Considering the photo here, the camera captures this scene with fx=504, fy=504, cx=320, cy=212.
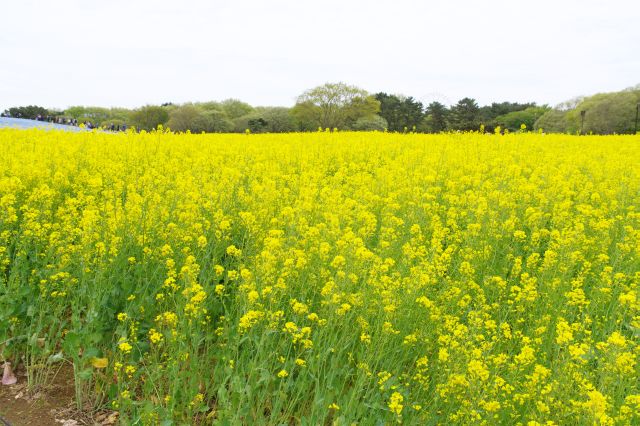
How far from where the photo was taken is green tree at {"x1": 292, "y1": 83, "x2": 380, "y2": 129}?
2224 inches

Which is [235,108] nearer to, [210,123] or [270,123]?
[210,123]

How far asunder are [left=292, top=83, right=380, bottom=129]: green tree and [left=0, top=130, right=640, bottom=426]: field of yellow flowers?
50.5m

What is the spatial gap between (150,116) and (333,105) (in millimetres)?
22854

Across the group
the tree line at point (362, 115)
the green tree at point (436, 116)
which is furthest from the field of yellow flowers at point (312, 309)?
the green tree at point (436, 116)

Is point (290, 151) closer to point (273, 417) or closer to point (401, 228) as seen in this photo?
point (401, 228)

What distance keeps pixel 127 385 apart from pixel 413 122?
6344 cm

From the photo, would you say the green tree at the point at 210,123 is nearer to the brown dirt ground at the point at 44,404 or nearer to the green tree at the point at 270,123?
the green tree at the point at 270,123

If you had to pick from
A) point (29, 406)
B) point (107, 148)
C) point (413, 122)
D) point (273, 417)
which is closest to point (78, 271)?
point (29, 406)

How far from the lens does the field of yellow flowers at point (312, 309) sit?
299 cm

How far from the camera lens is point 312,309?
3.94m

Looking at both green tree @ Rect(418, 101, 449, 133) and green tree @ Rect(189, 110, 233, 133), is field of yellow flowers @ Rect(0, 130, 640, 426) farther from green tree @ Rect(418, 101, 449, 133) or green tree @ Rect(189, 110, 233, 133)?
green tree @ Rect(418, 101, 449, 133)

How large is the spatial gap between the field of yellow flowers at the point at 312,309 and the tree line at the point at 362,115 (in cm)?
3851

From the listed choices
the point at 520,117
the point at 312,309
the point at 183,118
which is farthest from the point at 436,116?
the point at 312,309

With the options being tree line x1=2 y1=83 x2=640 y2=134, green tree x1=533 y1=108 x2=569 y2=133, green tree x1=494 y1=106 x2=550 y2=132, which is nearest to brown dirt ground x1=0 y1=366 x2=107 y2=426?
tree line x1=2 y1=83 x2=640 y2=134
